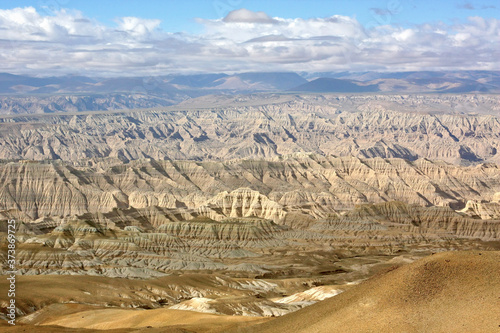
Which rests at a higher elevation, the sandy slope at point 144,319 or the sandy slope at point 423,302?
the sandy slope at point 423,302

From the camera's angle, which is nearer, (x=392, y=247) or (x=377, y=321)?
(x=377, y=321)

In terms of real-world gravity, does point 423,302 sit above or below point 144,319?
above

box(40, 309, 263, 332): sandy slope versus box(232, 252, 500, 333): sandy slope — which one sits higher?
box(232, 252, 500, 333): sandy slope

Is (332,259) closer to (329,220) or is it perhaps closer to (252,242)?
(252,242)

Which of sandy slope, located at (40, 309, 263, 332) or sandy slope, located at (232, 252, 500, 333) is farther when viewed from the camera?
sandy slope, located at (40, 309, 263, 332)

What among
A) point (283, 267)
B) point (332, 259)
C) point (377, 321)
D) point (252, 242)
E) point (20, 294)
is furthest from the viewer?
point (252, 242)

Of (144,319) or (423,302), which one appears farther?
(144,319)

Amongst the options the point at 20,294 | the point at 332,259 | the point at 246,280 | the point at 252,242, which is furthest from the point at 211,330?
the point at 252,242

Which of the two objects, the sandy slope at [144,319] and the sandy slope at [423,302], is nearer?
the sandy slope at [423,302]
